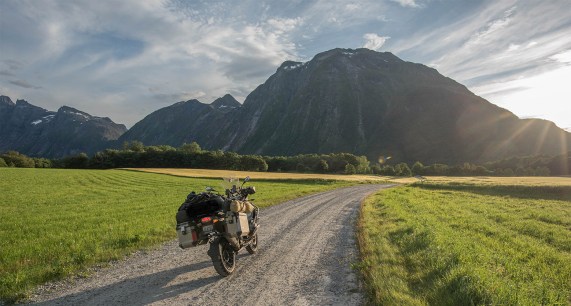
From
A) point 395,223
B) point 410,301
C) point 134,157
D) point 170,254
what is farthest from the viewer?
point 134,157

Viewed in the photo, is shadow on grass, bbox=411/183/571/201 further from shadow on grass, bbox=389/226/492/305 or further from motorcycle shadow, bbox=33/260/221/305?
motorcycle shadow, bbox=33/260/221/305

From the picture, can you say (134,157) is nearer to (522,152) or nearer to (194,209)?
(194,209)

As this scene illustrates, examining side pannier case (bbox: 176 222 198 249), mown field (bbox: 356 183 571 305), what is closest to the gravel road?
mown field (bbox: 356 183 571 305)

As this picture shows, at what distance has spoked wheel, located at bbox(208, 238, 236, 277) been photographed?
19.0 ft

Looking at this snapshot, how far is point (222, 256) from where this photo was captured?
19.7 feet

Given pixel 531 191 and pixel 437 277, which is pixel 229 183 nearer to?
pixel 437 277

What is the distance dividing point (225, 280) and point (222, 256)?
634 millimetres

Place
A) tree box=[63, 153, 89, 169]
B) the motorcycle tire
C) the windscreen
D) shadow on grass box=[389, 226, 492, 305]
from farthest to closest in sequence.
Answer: tree box=[63, 153, 89, 169] < the windscreen < the motorcycle tire < shadow on grass box=[389, 226, 492, 305]

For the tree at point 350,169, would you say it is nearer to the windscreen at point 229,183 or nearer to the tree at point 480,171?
the tree at point 480,171

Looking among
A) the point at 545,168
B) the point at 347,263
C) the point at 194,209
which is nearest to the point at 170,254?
the point at 194,209

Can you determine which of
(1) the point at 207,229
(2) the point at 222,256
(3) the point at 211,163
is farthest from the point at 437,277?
(3) the point at 211,163

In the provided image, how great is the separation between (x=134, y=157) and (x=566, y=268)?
360 feet

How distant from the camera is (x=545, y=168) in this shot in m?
73.6

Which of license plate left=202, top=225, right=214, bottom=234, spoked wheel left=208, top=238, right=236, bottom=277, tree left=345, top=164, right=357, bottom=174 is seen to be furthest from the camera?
tree left=345, top=164, right=357, bottom=174
